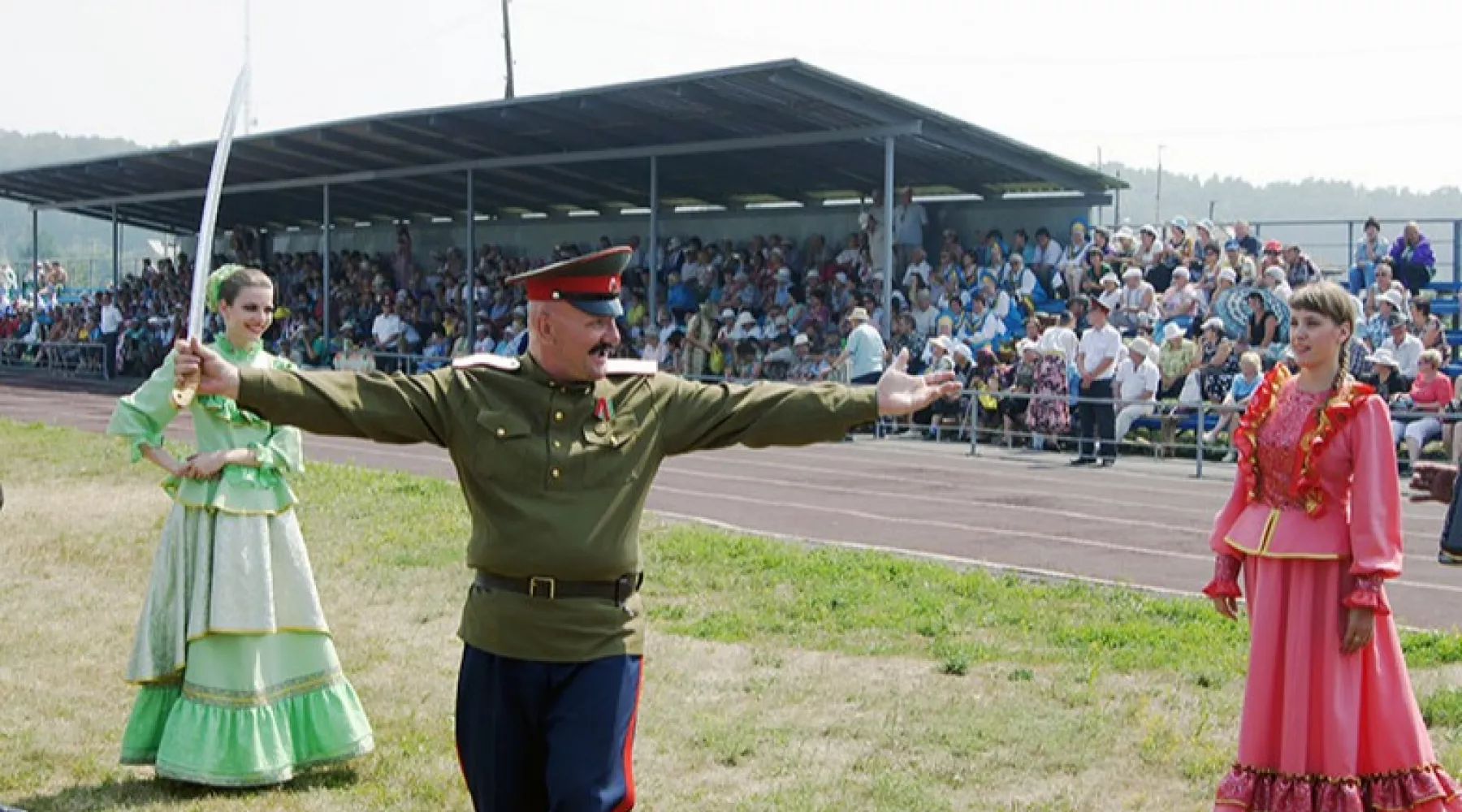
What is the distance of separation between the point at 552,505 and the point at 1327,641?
2.70m

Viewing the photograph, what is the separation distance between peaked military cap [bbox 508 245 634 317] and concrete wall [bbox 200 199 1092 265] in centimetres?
2114

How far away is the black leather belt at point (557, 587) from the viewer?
4.27 m

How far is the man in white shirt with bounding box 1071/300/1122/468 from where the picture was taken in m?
18.8

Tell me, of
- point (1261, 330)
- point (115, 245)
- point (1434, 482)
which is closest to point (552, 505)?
point (1434, 482)

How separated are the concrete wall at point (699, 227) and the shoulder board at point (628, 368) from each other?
2094cm

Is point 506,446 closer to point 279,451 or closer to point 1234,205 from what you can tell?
point 279,451

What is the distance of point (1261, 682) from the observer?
5.51 meters

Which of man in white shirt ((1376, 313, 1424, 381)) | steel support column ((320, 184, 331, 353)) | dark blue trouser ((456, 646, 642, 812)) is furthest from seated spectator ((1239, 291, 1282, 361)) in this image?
steel support column ((320, 184, 331, 353))

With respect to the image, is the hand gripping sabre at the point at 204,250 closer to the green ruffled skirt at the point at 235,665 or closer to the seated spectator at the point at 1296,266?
the green ruffled skirt at the point at 235,665

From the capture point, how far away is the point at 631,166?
29.4m

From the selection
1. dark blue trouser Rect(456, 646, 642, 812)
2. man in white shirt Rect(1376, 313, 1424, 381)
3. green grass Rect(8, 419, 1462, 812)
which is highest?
man in white shirt Rect(1376, 313, 1424, 381)

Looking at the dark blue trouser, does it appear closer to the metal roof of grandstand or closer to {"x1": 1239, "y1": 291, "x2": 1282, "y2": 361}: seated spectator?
{"x1": 1239, "y1": 291, "x2": 1282, "y2": 361}: seated spectator

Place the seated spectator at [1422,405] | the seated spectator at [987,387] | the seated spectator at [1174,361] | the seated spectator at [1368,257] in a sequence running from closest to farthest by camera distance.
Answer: the seated spectator at [1422,405]
the seated spectator at [1174,361]
the seated spectator at [1368,257]
the seated spectator at [987,387]

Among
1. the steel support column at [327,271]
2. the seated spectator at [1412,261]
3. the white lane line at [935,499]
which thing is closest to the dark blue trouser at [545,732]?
the white lane line at [935,499]
